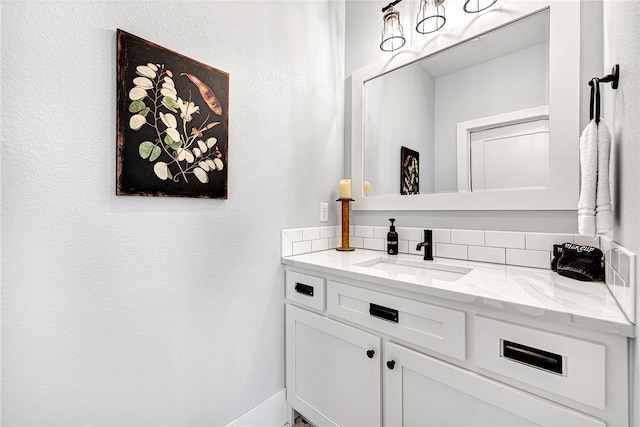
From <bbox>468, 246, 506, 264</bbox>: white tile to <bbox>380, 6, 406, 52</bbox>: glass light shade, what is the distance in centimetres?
122

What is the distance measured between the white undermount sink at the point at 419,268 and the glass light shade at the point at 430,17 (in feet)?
4.07

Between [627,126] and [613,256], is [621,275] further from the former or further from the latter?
[627,126]

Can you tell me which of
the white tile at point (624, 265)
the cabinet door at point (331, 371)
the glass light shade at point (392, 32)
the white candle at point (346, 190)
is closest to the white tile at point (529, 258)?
the white tile at point (624, 265)

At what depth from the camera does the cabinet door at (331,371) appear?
3.68ft

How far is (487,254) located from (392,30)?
4.48 feet

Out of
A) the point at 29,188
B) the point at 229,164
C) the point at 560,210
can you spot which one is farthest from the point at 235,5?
the point at 560,210

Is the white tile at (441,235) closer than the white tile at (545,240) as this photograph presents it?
No

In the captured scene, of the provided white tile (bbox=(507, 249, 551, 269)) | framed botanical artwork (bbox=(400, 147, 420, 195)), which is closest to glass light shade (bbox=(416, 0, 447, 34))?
framed botanical artwork (bbox=(400, 147, 420, 195))

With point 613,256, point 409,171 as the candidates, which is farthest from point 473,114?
point 613,256

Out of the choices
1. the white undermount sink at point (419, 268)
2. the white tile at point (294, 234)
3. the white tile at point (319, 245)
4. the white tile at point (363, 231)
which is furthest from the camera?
the white tile at point (363, 231)

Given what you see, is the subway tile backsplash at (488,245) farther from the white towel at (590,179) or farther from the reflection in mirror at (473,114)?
the reflection in mirror at (473,114)

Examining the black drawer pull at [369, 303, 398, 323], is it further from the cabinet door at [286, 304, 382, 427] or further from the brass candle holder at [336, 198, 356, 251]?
the brass candle holder at [336, 198, 356, 251]

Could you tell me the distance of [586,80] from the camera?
3.64 ft

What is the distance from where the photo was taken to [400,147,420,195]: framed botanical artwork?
159 centimetres
